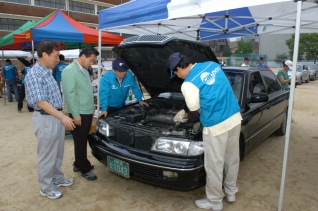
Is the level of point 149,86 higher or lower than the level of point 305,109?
higher

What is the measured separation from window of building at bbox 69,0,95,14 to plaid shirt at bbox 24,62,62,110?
32.3 meters

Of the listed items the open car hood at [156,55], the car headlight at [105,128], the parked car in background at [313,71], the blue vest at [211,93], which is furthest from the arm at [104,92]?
the parked car in background at [313,71]

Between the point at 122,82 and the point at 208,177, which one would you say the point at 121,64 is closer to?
the point at 122,82

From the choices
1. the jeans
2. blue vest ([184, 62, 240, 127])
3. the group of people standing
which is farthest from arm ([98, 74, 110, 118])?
the jeans

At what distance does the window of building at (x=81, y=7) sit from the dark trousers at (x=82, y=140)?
106 feet

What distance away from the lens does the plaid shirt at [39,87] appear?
259cm

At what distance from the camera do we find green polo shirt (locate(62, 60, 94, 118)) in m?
2.96

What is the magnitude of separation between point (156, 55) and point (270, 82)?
2459 mm

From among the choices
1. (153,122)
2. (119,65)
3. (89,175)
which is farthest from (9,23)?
(153,122)

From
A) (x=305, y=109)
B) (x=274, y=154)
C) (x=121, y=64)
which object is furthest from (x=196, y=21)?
(x=305, y=109)

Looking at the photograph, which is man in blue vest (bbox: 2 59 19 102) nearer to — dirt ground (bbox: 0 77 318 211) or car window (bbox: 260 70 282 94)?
dirt ground (bbox: 0 77 318 211)

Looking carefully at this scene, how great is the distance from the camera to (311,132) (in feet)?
18.5

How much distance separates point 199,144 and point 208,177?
37 cm

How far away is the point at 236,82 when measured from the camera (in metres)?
3.59
